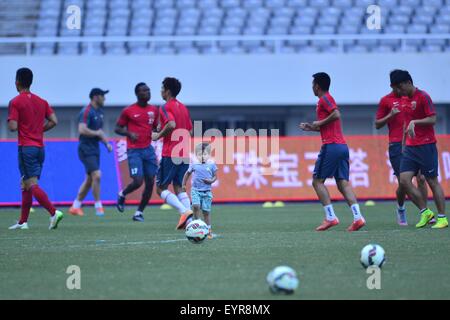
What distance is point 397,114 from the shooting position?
537 inches

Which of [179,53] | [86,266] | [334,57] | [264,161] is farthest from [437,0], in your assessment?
[86,266]

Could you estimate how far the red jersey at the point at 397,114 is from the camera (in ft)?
44.7

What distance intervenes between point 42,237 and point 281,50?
17295 millimetres

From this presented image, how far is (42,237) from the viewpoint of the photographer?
12164 millimetres

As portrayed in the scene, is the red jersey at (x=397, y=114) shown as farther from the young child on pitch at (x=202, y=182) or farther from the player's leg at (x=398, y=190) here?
the young child on pitch at (x=202, y=182)

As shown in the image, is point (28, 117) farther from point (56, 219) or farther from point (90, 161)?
point (90, 161)

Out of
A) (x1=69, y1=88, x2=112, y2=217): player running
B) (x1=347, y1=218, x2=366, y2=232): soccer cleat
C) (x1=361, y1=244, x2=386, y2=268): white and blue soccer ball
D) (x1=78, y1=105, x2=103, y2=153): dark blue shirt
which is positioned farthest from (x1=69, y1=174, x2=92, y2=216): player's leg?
(x1=361, y1=244, x2=386, y2=268): white and blue soccer ball

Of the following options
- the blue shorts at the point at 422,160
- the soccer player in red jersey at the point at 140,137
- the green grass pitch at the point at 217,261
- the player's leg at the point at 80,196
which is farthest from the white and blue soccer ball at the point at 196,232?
the player's leg at the point at 80,196

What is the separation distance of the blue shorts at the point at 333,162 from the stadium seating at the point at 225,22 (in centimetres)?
1576

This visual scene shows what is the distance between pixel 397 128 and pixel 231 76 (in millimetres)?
13759

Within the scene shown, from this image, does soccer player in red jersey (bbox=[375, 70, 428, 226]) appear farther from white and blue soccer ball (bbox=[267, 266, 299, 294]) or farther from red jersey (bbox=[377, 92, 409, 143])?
white and blue soccer ball (bbox=[267, 266, 299, 294])

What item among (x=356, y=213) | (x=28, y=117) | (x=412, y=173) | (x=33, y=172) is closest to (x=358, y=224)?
(x=356, y=213)

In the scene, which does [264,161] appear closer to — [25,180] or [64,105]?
[64,105]

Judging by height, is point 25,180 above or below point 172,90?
below
